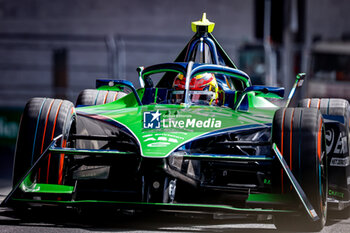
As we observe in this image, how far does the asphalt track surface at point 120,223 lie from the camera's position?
5.11 metres

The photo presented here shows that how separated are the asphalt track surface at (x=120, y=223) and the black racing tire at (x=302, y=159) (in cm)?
32

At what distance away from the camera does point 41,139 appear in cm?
532

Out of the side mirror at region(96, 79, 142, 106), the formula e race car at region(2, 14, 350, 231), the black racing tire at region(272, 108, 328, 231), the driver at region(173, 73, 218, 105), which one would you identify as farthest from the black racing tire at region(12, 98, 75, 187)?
the black racing tire at region(272, 108, 328, 231)

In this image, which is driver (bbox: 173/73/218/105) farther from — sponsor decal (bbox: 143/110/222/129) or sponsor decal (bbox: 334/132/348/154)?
sponsor decal (bbox: 334/132/348/154)

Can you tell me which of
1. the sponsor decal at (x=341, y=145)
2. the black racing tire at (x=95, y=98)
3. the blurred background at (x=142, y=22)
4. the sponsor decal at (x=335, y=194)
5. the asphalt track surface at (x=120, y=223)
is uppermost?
the blurred background at (x=142, y=22)

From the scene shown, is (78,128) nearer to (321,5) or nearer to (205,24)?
(205,24)

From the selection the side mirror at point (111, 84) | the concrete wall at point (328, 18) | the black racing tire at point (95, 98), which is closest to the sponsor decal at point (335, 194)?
the side mirror at point (111, 84)

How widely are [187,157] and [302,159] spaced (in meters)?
0.83

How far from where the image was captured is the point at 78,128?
6.37 m

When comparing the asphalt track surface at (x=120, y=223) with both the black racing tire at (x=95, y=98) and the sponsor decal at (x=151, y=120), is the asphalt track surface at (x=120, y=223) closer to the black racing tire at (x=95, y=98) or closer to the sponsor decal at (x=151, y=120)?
the sponsor decal at (x=151, y=120)

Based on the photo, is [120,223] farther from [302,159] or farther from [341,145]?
[341,145]

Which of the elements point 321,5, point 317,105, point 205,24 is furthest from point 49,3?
point 317,105

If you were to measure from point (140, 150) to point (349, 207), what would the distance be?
220cm

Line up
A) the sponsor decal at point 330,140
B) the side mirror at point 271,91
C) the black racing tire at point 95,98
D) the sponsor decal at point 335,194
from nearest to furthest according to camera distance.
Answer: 1. the side mirror at point 271,91
2. the sponsor decal at point 335,194
3. the sponsor decal at point 330,140
4. the black racing tire at point 95,98
